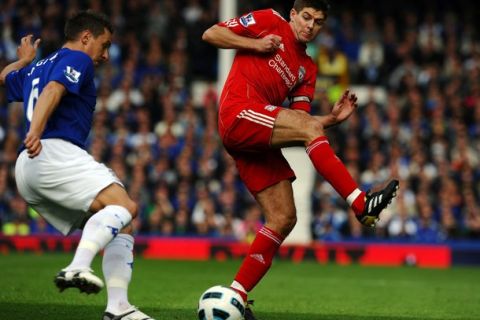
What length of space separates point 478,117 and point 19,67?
13442 millimetres

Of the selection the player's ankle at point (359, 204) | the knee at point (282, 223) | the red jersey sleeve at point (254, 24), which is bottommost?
the knee at point (282, 223)

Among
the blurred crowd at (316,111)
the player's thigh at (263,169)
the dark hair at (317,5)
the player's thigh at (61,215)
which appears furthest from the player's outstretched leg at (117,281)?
the blurred crowd at (316,111)

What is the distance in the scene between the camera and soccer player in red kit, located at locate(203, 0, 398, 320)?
7367 mm

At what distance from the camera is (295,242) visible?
1803 centimetres

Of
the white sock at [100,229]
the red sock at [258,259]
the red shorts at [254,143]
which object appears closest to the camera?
the white sock at [100,229]

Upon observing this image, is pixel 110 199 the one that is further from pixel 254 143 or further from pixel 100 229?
pixel 254 143

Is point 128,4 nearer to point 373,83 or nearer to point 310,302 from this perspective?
point 373,83

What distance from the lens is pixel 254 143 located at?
293 inches

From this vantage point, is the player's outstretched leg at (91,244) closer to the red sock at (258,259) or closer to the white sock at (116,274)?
the white sock at (116,274)

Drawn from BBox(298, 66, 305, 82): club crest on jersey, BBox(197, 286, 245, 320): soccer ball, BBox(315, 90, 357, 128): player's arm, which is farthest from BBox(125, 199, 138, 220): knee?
BBox(298, 66, 305, 82): club crest on jersey

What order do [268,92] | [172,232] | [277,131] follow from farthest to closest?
[172,232] < [268,92] < [277,131]

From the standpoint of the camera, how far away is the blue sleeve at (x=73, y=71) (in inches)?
272

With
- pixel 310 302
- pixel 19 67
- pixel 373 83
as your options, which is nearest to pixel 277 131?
pixel 19 67

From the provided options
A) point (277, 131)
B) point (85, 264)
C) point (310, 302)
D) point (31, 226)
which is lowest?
point (31, 226)
